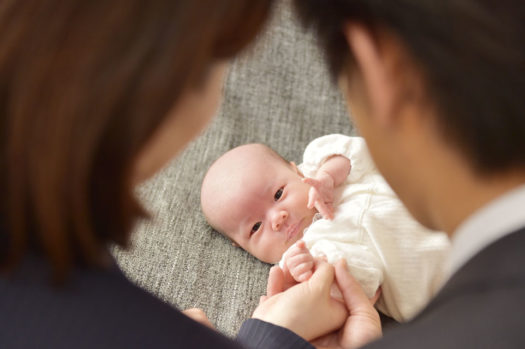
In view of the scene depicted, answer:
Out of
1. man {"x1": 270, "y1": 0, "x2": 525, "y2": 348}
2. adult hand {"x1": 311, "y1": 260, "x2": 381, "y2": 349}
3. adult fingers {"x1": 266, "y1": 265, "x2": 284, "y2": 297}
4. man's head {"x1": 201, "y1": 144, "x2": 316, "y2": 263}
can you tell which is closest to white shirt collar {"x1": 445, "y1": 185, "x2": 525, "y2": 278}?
man {"x1": 270, "y1": 0, "x2": 525, "y2": 348}

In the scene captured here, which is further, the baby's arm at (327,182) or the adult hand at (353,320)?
the baby's arm at (327,182)

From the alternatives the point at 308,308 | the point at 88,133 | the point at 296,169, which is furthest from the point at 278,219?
the point at 88,133

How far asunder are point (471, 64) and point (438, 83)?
3cm

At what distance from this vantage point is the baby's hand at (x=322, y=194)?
4.05 feet

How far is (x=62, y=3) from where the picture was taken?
469 millimetres

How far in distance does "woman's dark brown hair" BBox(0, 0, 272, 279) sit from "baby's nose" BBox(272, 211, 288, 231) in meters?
0.76

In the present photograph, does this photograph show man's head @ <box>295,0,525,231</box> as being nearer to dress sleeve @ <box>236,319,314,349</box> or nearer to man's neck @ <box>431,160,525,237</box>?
man's neck @ <box>431,160,525,237</box>

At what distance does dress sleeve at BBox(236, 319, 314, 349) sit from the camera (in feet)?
2.93

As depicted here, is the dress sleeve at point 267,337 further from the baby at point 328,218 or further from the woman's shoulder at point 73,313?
the woman's shoulder at point 73,313

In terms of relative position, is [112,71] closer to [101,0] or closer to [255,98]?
[101,0]

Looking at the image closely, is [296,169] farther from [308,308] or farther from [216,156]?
[308,308]

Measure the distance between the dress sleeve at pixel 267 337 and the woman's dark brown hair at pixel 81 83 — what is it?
50 cm

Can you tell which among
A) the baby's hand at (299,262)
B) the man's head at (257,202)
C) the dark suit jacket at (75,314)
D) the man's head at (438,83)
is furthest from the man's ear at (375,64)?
the man's head at (257,202)

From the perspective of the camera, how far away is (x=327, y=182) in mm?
1267
